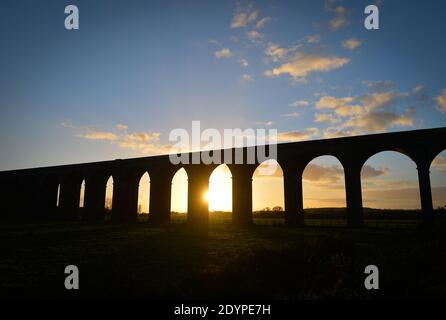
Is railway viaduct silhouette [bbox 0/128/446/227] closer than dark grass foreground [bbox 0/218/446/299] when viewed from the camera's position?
No

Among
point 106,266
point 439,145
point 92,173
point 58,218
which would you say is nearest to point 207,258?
point 106,266

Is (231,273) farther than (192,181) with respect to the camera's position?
No

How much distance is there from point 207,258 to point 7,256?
674 cm

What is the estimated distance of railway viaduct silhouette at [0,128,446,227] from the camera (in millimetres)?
18609

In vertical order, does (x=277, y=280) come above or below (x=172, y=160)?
below

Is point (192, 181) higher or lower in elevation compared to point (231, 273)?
higher

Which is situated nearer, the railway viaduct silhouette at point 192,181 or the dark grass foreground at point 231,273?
the dark grass foreground at point 231,273

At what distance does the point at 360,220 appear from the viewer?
64.7ft

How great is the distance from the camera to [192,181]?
26.3 metres

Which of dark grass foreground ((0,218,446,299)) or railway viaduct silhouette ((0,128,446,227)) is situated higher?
railway viaduct silhouette ((0,128,446,227))

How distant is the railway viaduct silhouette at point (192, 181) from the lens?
1861 cm

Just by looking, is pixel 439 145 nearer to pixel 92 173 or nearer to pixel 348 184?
pixel 348 184
